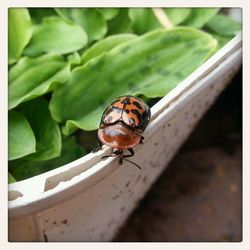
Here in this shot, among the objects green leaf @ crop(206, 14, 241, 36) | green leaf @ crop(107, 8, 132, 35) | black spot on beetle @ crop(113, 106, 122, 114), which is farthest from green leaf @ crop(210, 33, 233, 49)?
black spot on beetle @ crop(113, 106, 122, 114)

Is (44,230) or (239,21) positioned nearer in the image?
(44,230)

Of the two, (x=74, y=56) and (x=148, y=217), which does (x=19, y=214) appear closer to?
(x=74, y=56)

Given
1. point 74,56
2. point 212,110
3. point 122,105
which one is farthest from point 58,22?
point 212,110

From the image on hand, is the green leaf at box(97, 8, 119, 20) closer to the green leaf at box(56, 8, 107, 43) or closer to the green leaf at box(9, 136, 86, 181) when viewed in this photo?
the green leaf at box(56, 8, 107, 43)

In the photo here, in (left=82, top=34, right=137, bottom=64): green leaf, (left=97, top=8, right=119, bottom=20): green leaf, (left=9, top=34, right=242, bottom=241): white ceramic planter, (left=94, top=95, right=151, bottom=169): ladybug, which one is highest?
(left=97, top=8, right=119, bottom=20): green leaf

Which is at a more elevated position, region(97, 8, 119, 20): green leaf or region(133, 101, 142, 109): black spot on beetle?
region(97, 8, 119, 20): green leaf

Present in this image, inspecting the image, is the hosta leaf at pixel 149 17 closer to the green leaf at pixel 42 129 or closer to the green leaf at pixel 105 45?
the green leaf at pixel 105 45

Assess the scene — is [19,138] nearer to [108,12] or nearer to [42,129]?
[42,129]

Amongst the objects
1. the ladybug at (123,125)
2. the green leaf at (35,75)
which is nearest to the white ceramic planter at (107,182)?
the ladybug at (123,125)
